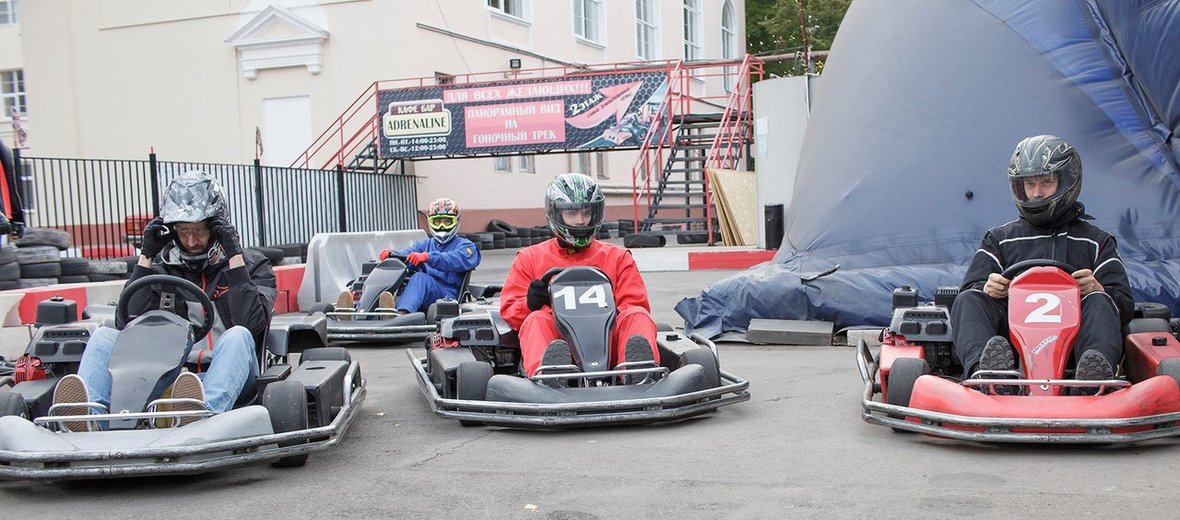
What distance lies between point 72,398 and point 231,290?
0.99 meters

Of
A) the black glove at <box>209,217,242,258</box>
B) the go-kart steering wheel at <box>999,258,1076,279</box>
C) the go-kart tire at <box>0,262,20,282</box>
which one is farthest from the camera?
the go-kart tire at <box>0,262,20,282</box>

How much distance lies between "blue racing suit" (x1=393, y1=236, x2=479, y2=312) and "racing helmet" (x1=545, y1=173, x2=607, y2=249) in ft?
11.8

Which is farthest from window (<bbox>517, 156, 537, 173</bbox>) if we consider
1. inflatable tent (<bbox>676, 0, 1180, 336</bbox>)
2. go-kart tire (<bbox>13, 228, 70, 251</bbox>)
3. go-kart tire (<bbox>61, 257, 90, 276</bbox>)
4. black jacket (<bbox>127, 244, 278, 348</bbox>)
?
black jacket (<bbox>127, 244, 278, 348</bbox>)

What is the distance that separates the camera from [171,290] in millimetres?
5480

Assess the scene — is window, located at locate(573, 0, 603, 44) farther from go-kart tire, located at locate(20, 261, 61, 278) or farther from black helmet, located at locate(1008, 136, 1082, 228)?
black helmet, located at locate(1008, 136, 1082, 228)

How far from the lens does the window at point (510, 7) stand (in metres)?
25.8

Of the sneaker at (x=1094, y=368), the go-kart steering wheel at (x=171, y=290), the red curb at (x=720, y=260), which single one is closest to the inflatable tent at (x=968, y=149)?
the sneaker at (x=1094, y=368)

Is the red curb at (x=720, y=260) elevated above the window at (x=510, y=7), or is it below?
below

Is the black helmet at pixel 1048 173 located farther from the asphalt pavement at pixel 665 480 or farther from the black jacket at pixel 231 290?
the black jacket at pixel 231 290

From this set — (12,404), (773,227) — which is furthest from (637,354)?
(773,227)

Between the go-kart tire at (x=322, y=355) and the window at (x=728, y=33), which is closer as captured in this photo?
the go-kart tire at (x=322, y=355)

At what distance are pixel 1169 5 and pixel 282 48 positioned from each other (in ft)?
58.1

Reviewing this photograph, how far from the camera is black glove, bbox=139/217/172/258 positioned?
5648 mm

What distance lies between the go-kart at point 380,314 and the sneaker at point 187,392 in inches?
171
